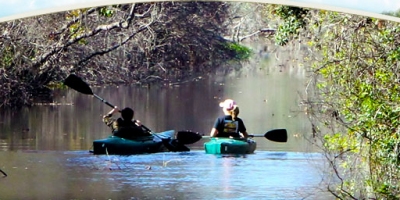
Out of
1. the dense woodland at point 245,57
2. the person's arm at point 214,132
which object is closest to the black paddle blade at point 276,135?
the dense woodland at point 245,57

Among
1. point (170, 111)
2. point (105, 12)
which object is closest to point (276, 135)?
point (170, 111)

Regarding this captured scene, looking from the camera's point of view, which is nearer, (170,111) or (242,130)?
(242,130)

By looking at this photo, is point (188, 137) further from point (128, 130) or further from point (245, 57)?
point (245, 57)

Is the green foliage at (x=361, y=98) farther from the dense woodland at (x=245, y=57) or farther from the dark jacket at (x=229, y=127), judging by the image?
the dark jacket at (x=229, y=127)

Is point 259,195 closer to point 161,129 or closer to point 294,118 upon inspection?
point 294,118

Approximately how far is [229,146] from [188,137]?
557 millimetres

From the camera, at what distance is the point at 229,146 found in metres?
8.23

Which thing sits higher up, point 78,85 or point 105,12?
point 105,12

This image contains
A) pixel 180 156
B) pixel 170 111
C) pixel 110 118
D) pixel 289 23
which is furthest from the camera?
pixel 170 111

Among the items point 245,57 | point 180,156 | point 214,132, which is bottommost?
point 180,156

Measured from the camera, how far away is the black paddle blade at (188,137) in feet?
28.1

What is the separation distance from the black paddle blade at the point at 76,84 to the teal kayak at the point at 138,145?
0.48 m

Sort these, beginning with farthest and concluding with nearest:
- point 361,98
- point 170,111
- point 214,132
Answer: point 170,111, point 214,132, point 361,98

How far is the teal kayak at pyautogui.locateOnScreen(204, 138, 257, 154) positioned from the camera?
824 centimetres
